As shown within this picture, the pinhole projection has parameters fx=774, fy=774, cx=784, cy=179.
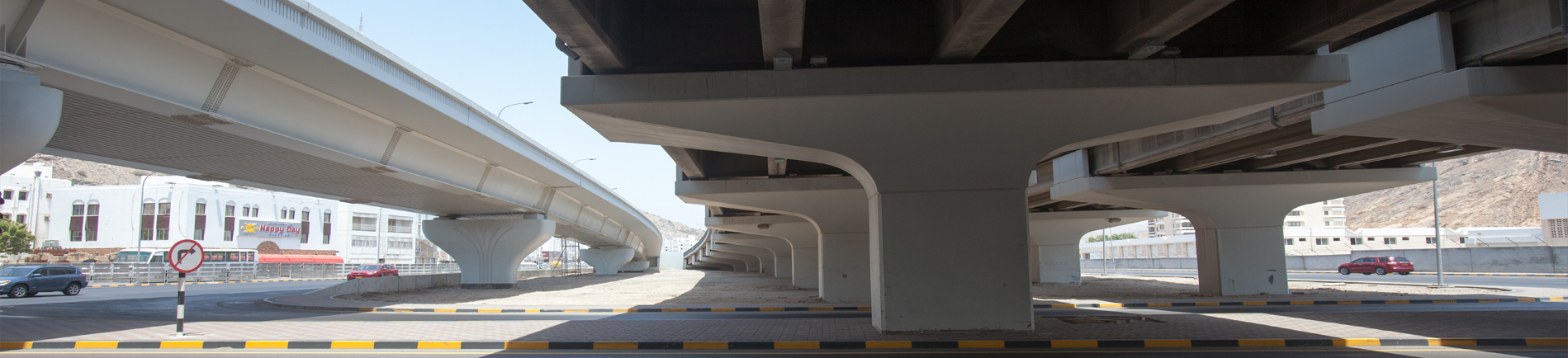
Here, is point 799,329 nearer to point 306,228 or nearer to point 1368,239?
point 306,228

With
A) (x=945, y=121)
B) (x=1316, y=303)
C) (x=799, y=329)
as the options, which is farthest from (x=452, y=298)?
(x=1316, y=303)

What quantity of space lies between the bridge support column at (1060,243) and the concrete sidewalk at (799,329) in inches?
880

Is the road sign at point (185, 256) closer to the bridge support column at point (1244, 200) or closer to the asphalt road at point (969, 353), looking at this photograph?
the asphalt road at point (969, 353)

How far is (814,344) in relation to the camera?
10484 millimetres

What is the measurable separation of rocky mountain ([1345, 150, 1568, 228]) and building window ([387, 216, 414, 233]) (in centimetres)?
11816

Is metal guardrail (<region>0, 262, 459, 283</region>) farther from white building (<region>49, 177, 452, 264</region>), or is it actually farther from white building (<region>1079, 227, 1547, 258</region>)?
white building (<region>1079, 227, 1547, 258</region>)

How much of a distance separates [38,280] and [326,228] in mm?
56674

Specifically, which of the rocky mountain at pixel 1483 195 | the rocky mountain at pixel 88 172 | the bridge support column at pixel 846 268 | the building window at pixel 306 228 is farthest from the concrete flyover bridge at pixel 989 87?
the rocky mountain at pixel 88 172

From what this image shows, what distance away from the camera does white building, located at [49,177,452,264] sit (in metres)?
61.5

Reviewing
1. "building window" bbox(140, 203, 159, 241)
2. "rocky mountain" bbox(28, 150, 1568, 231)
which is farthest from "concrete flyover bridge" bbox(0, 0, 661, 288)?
"rocky mountain" bbox(28, 150, 1568, 231)

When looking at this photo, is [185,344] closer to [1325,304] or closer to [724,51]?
[724,51]

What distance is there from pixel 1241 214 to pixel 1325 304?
4.71 m

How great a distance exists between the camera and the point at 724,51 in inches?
397

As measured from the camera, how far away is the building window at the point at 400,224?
8362 cm
